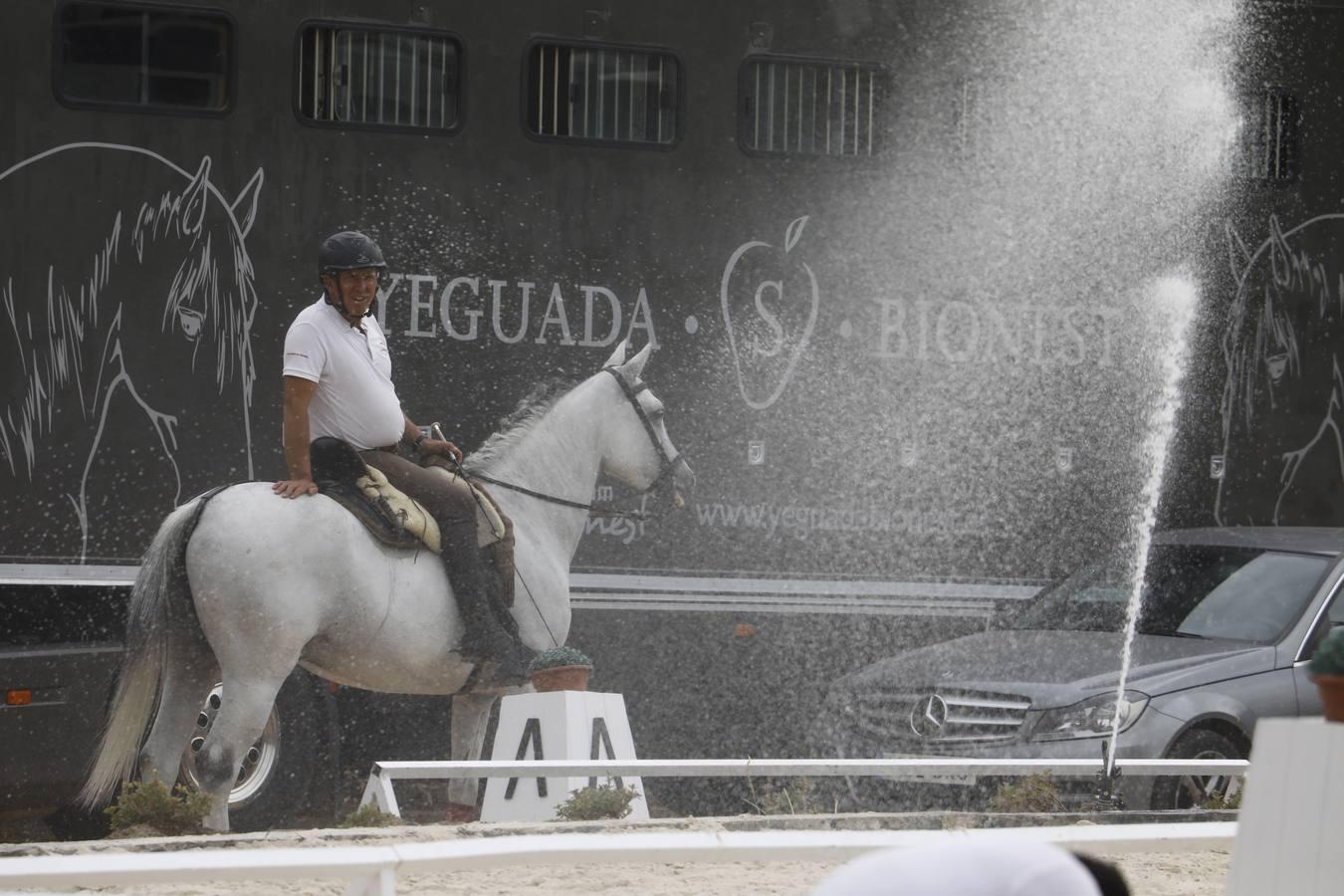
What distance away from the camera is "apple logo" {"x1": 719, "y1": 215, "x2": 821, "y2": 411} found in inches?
322

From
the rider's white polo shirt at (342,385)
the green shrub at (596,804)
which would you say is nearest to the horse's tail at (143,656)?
the rider's white polo shirt at (342,385)

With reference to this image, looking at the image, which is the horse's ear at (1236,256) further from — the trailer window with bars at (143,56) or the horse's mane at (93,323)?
the trailer window with bars at (143,56)

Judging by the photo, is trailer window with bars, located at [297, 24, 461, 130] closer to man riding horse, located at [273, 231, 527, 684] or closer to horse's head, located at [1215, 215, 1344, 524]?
man riding horse, located at [273, 231, 527, 684]

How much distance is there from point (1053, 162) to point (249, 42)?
151 inches

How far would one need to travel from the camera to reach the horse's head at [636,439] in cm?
800

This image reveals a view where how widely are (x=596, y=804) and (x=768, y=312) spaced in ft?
9.46

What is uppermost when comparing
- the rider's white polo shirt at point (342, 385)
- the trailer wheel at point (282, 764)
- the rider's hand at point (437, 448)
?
the rider's white polo shirt at point (342, 385)

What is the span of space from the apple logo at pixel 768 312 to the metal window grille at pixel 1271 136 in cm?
238

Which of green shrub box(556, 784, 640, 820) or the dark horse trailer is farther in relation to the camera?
the dark horse trailer

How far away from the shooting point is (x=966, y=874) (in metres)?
2.02

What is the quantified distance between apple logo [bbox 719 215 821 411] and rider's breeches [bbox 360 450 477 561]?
1.51m

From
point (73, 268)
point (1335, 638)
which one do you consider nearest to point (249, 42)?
point (73, 268)

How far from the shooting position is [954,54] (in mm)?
8445

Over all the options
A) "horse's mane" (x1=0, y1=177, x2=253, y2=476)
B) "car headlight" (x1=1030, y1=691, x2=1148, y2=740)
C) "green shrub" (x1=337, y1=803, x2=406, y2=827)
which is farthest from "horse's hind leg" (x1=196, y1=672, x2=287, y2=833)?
"car headlight" (x1=1030, y1=691, x2=1148, y2=740)
